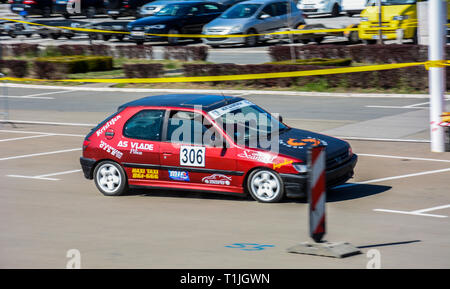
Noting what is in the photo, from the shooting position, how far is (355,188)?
10.9 metres

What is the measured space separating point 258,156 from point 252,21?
2301 centimetres

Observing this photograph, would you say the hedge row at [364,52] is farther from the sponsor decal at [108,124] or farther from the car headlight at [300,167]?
the sponsor decal at [108,124]

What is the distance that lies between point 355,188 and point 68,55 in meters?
22.0

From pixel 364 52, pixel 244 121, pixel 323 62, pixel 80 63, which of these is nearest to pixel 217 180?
pixel 244 121

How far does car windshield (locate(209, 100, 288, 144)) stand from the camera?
403 inches

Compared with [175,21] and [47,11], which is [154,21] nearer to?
[175,21]

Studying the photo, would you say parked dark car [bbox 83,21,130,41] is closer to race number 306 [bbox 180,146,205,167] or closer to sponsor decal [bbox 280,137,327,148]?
race number 306 [bbox 180,146,205,167]

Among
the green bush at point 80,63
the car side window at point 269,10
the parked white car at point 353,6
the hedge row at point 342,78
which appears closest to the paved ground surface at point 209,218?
the hedge row at point 342,78

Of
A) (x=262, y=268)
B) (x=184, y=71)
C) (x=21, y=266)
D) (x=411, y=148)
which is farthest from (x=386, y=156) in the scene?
(x=184, y=71)

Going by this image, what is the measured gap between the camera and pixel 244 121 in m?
10.5

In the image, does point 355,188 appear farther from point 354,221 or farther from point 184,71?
point 184,71

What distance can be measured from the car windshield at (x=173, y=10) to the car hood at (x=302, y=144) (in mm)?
25179

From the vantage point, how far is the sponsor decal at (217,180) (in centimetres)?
1016

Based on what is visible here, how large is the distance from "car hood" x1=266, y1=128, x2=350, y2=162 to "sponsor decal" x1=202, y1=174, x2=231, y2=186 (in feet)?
2.84
